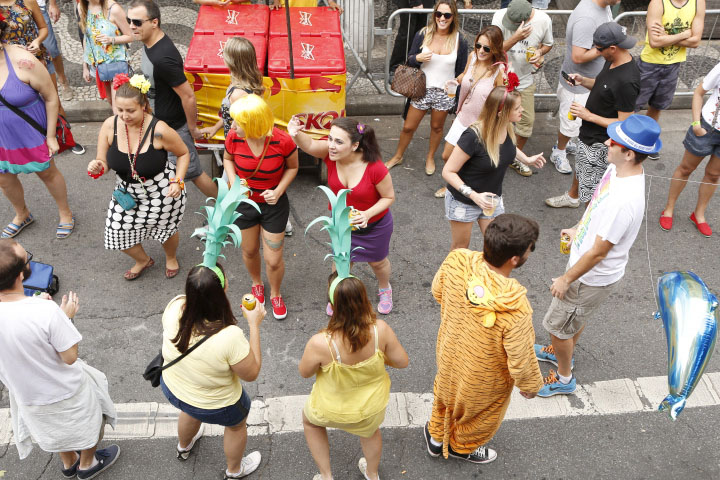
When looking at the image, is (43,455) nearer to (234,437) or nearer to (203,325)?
(234,437)

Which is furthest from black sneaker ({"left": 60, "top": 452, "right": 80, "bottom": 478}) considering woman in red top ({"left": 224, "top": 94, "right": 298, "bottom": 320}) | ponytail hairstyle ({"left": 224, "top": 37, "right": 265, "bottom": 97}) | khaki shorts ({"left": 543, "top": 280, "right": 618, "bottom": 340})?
khaki shorts ({"left": 543, "top": 280, "right": 618, "bottom": 340})

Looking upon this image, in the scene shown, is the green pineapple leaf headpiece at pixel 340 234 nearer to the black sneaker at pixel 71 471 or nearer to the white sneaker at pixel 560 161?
the black sneaker at pixel 71 471

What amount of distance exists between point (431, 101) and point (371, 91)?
6.19ft

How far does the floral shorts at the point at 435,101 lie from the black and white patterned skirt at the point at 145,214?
260 cm

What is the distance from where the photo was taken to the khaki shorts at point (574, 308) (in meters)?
3.56

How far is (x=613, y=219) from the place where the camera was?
10.5 feet

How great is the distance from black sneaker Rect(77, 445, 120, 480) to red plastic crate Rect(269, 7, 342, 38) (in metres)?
3.98

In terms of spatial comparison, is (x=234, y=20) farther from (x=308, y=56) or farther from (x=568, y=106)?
(x=568, y=106)

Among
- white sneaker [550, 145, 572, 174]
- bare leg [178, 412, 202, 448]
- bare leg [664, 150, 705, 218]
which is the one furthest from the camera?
white sneaker [550, 145, 572, 174]

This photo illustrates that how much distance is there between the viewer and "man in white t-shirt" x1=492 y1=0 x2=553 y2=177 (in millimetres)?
5711

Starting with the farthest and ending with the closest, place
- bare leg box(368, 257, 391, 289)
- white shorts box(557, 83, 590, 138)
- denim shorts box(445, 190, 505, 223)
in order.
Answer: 1. white shorts box(557, 83, 590, 138)
2. bare leg box(368, 257, 391, 289)
3. denim shorts box(445, 190, 505, 223)

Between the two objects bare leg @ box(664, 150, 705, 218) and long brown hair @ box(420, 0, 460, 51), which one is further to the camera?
long brown hair @ box(420, 0, 460, 51)

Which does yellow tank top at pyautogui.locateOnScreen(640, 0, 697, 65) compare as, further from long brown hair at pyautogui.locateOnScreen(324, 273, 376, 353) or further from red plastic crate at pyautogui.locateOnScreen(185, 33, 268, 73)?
long brown hair at pyautogui.locateOnScreen(324, 273, 376, 353)

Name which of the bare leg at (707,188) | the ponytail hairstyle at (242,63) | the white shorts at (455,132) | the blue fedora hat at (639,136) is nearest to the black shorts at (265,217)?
the ponytail hairstyle at (242,63)
